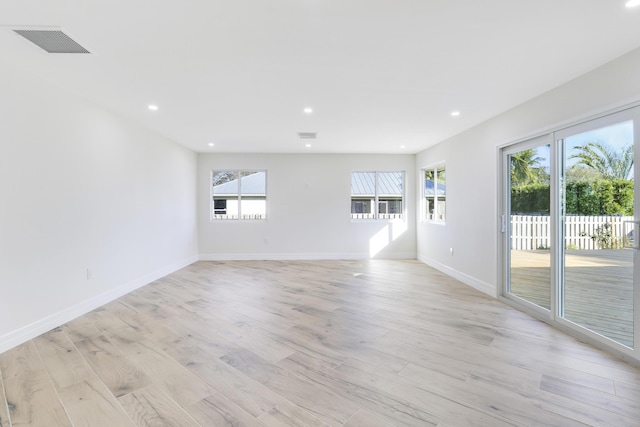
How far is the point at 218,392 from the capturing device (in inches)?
73.2

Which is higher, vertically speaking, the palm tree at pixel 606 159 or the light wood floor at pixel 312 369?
the palm tree at pixel 606 159

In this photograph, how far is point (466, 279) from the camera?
4527 millimetres

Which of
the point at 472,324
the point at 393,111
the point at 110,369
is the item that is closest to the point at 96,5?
the point at 110,369

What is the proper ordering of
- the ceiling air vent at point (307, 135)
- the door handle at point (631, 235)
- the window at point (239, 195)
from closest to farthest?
1. the door handle at point (631, 235)
2. the ceiling air vent at point (307, 135)
3. the window at point (239, 195)

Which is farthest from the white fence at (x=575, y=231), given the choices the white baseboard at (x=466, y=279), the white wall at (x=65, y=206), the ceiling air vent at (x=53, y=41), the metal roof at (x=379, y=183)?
the white wall at (x=65, y=206)

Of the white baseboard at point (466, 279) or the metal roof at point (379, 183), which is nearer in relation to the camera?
the white baseboard at point (466, 279)

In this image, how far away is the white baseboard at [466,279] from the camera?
3.95 metres

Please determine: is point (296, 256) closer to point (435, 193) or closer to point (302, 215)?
point (302, 215)

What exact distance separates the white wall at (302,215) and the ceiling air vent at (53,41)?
421 cm

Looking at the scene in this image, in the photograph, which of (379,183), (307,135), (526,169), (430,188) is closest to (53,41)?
(307,135)

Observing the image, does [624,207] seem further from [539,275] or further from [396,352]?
[396,352]

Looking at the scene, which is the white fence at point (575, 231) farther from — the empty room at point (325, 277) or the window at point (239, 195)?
the window at point (239, 195)

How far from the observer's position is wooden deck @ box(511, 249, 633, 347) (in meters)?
2.36

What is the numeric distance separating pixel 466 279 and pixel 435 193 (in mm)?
2015
